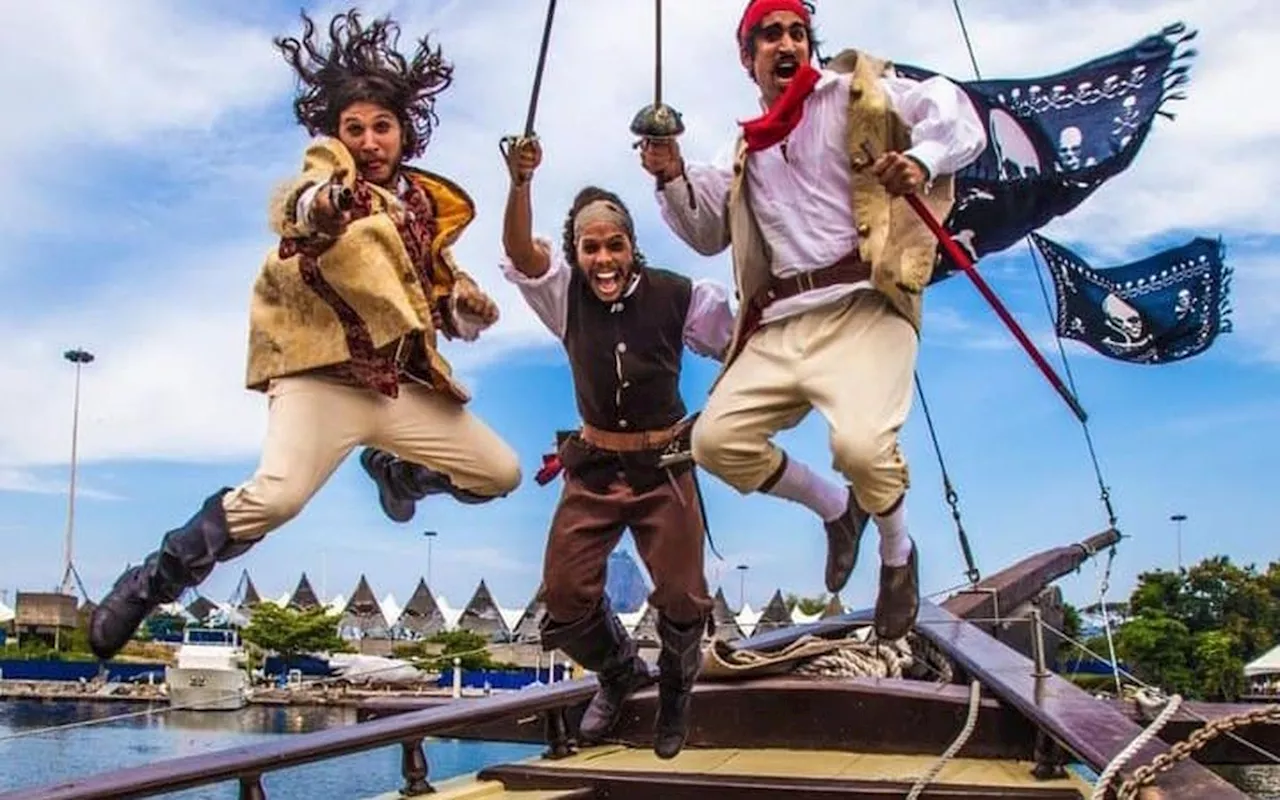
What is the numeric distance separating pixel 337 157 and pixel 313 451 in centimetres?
63

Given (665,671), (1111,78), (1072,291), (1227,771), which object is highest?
(1111,78)

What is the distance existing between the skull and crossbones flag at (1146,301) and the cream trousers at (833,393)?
6.88m

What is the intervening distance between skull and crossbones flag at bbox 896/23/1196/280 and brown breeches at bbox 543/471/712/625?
584 cm

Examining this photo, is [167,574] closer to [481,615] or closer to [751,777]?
[751,777]

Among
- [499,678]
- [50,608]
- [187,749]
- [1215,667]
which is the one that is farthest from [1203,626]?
[50,608]

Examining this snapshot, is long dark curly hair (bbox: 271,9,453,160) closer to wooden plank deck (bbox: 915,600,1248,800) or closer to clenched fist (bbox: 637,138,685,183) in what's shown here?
clenched fist (bbox: 637,138,685,183)

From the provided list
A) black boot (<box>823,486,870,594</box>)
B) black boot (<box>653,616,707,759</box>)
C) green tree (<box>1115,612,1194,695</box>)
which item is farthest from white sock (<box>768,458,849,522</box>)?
green tree (<box>1115,612,1194,695</box>)

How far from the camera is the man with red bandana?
9.21ft

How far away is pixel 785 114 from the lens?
2920 mm

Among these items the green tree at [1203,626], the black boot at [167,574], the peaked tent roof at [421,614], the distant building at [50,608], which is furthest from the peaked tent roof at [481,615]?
the black boot at [167,574]

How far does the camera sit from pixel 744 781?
10.7 ft

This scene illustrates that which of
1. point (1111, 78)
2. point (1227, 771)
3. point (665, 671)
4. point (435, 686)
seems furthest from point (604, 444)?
point (435, 686)

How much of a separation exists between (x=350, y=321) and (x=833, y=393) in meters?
1.04

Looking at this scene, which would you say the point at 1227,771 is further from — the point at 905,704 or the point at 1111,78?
the point at 905,704
